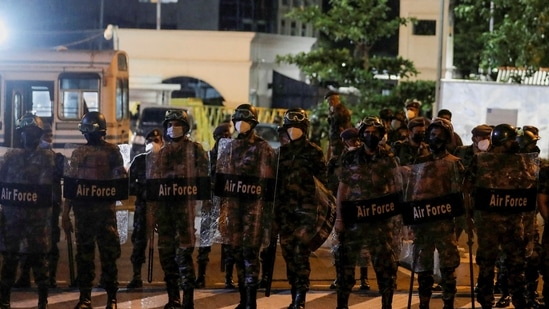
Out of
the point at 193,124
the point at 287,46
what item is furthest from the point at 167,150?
the point at 287,46

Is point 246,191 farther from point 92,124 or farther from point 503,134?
point 503,134

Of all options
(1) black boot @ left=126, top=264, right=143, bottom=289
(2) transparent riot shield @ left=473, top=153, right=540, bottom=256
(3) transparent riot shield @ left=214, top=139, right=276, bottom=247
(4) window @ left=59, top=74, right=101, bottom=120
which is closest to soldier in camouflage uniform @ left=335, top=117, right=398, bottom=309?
(3) transparent riot shield @ left=214, top=139, right=276, bottom=247

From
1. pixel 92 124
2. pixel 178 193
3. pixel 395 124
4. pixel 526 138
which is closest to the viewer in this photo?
pixel 92 124

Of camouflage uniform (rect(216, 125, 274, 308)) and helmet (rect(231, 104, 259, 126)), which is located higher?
helmet (rect(231, 104, 259, 126))

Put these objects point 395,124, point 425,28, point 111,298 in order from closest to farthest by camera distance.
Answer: point 111,298, point 395,124, point 425,28

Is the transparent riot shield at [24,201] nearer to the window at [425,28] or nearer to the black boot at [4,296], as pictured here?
the black boot at [4,296]

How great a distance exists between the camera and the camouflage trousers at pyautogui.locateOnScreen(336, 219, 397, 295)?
379 inches

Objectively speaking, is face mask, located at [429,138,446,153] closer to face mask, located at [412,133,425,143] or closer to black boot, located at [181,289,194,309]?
face mask, located at [412,133,425,143]

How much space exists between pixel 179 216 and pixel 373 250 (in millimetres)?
1974

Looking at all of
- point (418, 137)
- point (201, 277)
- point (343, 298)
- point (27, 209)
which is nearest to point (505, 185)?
point (418, 137)

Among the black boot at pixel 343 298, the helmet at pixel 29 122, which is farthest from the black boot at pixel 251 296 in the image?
the helmet at pixel 29 122

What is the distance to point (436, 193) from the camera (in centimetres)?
955

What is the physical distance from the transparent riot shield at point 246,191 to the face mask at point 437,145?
5.29ft

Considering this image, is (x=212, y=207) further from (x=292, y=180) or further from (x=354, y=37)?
(x=354, y=37)
